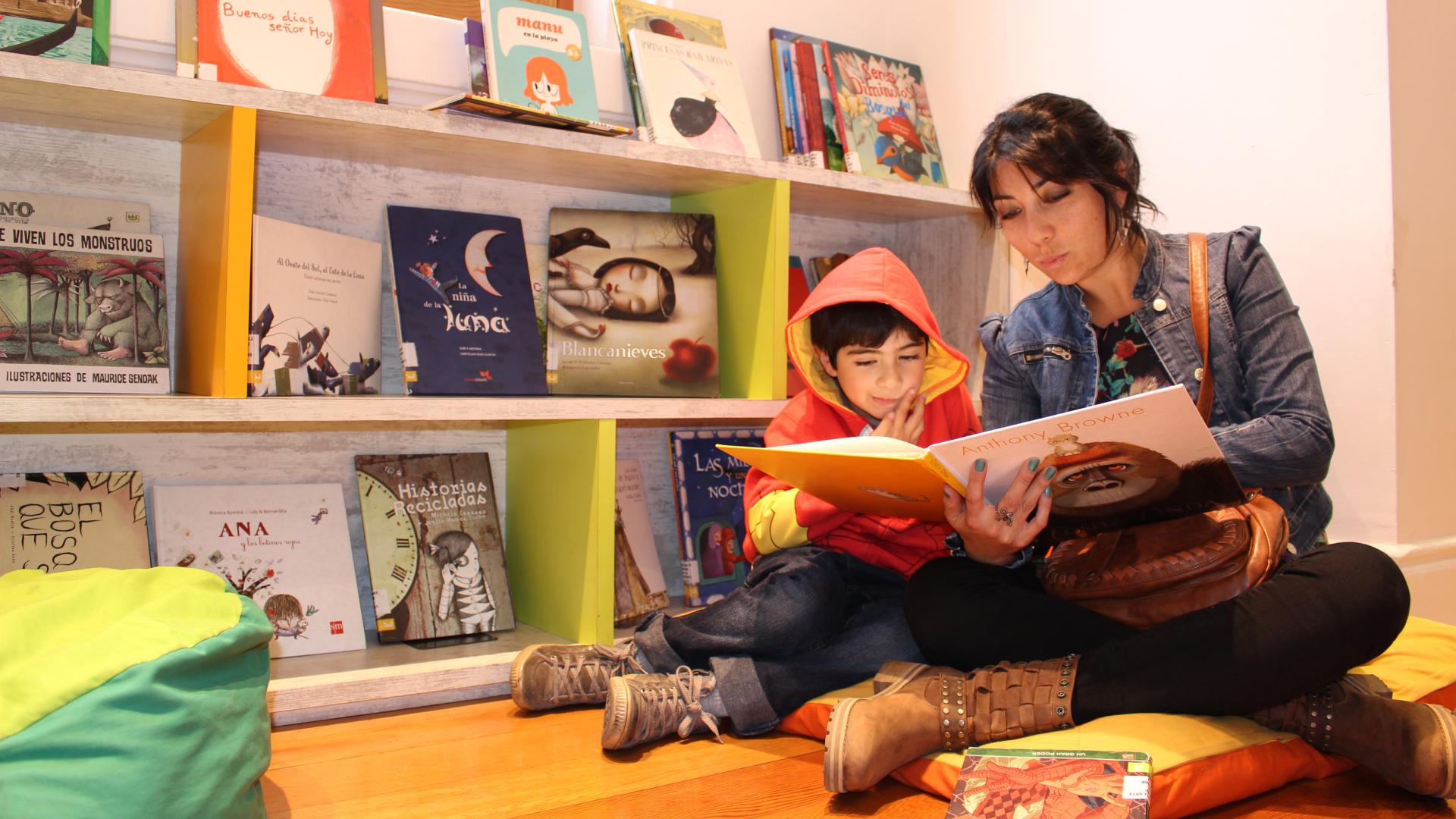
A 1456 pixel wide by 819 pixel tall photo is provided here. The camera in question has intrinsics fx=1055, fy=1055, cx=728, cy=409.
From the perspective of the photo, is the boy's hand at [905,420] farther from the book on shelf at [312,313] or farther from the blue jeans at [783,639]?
the book on shelf at [312,313]

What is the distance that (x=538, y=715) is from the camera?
1459 mm

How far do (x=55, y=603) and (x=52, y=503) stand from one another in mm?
639

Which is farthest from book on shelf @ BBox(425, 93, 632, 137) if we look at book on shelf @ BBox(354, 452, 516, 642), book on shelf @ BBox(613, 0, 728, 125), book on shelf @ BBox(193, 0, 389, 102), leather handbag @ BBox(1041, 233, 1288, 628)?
leather handbag @ BBox(1041, 233, 1288, 628)

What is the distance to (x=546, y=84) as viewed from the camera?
1694 millimetres

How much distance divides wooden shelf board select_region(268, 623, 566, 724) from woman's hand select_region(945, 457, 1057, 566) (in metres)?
0.73

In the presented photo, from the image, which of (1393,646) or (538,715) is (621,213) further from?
(1393,646)

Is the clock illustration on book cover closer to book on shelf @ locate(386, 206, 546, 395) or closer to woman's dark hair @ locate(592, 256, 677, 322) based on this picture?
book on shelf @ locate(386, 206, 546, 395)

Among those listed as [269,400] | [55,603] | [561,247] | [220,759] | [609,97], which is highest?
[609,97]

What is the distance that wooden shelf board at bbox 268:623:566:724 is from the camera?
1.41 m

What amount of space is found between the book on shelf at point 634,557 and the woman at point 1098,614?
638 mm

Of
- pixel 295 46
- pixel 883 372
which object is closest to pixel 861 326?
pixel 883 372

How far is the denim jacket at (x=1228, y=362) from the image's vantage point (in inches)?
49.4

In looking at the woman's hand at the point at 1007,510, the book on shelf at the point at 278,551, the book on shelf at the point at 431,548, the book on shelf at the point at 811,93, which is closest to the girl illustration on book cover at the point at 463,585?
the book on shelf at the point at 431,548

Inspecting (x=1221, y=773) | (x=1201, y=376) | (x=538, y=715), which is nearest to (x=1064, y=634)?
(x=1221, y=773)
